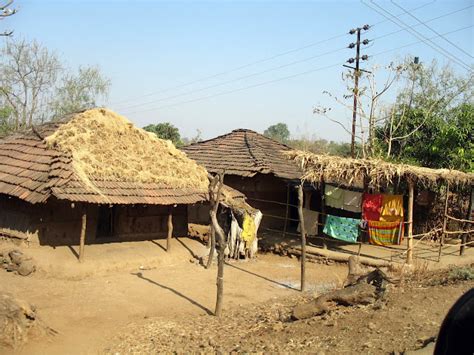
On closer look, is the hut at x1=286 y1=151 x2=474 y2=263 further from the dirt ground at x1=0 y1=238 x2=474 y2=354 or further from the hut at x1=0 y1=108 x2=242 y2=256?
the hut at x1=0 y1=108 x2=242 y2=256

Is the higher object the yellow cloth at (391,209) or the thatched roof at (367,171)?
the thatched roof at (367,171)

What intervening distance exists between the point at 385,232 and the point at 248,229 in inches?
169

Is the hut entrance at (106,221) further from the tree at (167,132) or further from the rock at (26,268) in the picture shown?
the tree at (167,132)

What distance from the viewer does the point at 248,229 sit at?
14.4 metres

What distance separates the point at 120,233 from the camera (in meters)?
13.4

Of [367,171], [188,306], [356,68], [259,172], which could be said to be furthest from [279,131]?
[188,306]

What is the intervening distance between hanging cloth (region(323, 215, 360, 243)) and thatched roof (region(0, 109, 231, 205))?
366 centimetres

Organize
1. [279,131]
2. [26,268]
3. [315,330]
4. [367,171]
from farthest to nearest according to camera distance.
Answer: [279,131] < [367,171] < [26,268] < [315,330]

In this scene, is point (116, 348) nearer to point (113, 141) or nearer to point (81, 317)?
point (81, 317)

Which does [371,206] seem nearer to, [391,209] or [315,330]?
[391,209]

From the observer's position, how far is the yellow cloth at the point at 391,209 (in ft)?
43.7

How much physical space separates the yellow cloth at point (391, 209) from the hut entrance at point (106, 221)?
8.30 metres

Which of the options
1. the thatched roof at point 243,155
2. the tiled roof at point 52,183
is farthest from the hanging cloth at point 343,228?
the tiled roof at point 52,183

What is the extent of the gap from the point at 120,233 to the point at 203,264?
2733 millimetres
